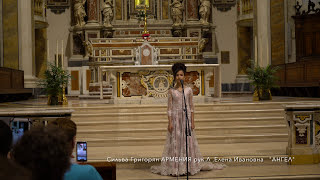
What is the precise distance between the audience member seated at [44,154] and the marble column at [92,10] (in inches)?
662

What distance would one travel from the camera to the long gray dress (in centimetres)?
604

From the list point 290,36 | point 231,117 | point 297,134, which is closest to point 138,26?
point 290,36

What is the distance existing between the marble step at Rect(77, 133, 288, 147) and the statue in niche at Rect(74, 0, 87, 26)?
1067 cm

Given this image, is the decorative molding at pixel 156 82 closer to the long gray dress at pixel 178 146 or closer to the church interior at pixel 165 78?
the church interior at pixel 165 78

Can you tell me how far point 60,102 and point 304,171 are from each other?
24.6 feet

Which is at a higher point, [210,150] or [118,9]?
[118,9]

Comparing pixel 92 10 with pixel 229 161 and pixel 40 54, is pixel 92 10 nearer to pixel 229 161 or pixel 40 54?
pixel 40 54

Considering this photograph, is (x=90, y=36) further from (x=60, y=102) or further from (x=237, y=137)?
(x=237, y=137)

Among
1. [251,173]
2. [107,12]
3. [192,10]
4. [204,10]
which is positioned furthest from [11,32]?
[251,173]

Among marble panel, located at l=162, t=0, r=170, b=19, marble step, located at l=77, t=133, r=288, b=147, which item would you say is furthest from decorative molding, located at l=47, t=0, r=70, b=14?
marble step, located at l=77, t=133, r=288, b=147

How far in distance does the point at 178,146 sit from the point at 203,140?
254 cm

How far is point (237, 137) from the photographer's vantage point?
8.58 meters

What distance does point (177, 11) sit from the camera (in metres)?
18.5

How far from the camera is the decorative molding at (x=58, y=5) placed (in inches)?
755
